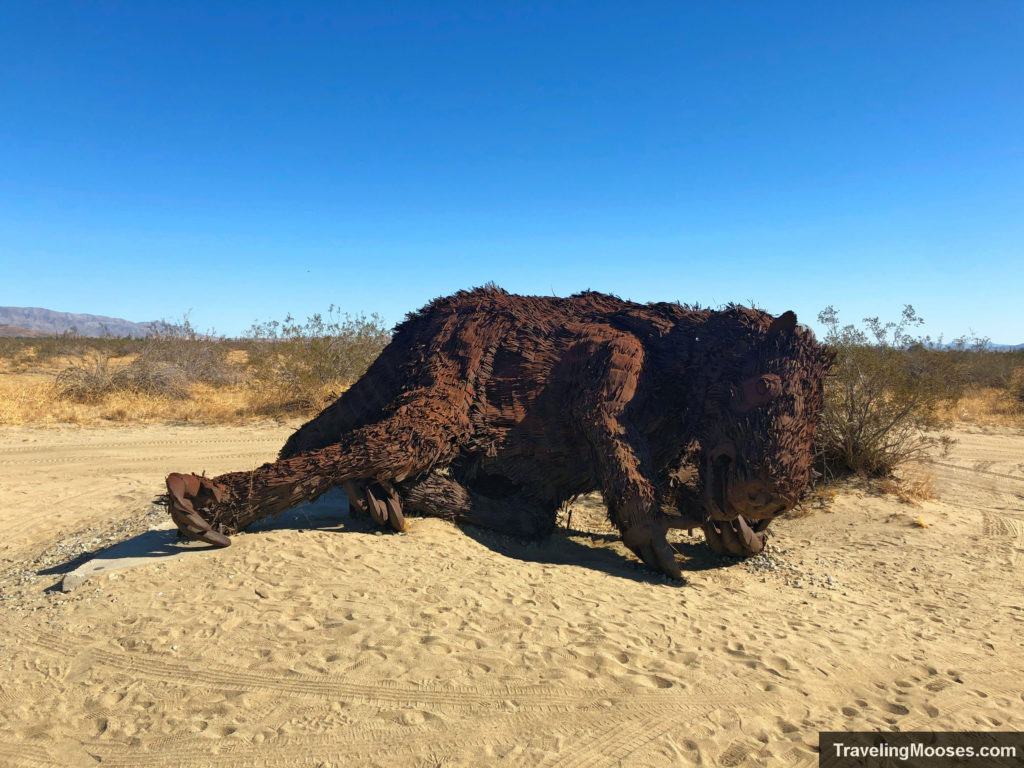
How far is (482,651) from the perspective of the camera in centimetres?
355

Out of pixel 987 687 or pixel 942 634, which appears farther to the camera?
pixel 942 634

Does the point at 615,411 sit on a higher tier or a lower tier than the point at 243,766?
higher

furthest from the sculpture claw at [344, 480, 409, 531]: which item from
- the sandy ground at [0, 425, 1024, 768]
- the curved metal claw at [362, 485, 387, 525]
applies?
the sandy ground at [0, 425, 1024, 768]

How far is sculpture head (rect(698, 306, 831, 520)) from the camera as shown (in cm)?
425

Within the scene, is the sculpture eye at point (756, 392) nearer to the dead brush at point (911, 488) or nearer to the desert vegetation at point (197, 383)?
the dead brush at point (911, 488)

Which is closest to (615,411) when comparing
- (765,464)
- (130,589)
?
(765,464)

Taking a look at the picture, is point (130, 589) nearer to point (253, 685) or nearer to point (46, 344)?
point (253, 685)

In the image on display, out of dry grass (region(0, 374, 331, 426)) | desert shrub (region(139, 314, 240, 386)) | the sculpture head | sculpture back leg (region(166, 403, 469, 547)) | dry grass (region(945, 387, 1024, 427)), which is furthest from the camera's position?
desert shrub (region(139, 314, 240, 386))

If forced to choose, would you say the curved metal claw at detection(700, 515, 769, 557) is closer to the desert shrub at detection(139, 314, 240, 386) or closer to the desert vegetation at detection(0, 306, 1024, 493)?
the desert vegetation at detection(0, 306, 1024, 493)

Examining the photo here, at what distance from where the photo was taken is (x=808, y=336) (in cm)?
467

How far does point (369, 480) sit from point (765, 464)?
3.28m

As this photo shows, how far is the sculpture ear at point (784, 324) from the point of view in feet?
15.1

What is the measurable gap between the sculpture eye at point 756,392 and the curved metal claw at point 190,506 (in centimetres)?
425

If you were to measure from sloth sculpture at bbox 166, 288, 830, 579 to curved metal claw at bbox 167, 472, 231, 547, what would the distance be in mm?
16
